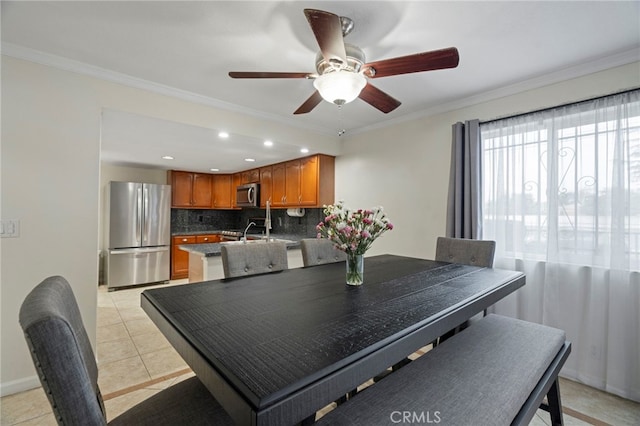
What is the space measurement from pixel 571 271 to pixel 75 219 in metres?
3.93

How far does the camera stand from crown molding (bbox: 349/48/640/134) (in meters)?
2.01

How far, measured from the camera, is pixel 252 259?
195 centimetres

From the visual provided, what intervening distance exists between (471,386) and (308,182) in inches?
134

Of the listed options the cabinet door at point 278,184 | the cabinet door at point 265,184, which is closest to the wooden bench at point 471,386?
the cabinet door at point 278,184

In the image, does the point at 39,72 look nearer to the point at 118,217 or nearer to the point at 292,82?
the point at 292,82

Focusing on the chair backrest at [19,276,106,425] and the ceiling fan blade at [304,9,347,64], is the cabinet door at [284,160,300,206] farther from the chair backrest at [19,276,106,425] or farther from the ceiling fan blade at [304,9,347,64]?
the chair backrest at [19,276,106,425]

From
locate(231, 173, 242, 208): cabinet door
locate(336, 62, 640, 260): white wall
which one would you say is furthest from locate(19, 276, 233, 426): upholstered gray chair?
locate(231, 173, 242, 208): cabinet door

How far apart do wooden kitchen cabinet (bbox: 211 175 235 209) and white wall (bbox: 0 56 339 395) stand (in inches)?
150

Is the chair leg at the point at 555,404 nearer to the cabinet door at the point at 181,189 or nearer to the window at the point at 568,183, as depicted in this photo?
the window at the point at 568,183

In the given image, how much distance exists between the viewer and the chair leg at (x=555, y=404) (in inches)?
59.6

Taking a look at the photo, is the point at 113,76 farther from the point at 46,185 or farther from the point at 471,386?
the point at 471,386

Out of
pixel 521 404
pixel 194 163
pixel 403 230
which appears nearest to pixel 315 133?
pixel 403 230

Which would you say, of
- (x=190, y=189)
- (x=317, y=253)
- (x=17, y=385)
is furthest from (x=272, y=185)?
(x=17, y=385)

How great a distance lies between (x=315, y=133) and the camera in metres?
3.77
